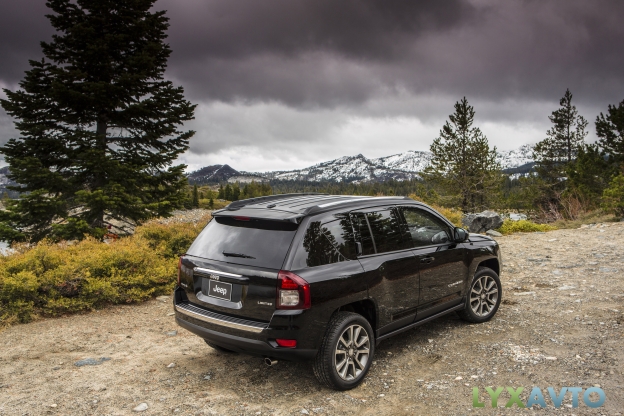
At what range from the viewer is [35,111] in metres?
13.0

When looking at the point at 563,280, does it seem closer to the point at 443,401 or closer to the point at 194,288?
the point at 443,401

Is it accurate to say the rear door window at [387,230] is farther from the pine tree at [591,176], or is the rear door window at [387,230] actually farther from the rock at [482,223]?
the pine tree at [591,176]

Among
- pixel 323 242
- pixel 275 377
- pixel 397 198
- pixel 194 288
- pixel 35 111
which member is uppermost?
pixel 35 111

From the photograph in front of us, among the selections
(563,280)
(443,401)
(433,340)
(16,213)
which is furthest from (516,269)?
(16,213)

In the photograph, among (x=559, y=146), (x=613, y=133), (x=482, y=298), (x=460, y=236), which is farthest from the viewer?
(x=559, y=146)

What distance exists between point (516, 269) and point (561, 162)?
39.6m

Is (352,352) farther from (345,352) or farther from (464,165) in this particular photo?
(464,165)

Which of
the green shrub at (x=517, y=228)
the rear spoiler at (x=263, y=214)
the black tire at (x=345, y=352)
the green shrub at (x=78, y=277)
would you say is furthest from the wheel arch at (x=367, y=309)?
the green shrub at (x=517, y=228)

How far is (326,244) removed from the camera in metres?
3.84

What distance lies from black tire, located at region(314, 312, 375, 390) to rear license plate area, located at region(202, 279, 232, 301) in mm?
949

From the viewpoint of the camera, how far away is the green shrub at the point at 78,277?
239 inches

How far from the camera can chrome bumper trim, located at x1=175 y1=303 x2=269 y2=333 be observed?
139 inches

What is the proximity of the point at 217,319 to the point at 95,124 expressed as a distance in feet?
41.1

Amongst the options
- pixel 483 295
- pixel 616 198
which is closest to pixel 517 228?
pixel 616 198
